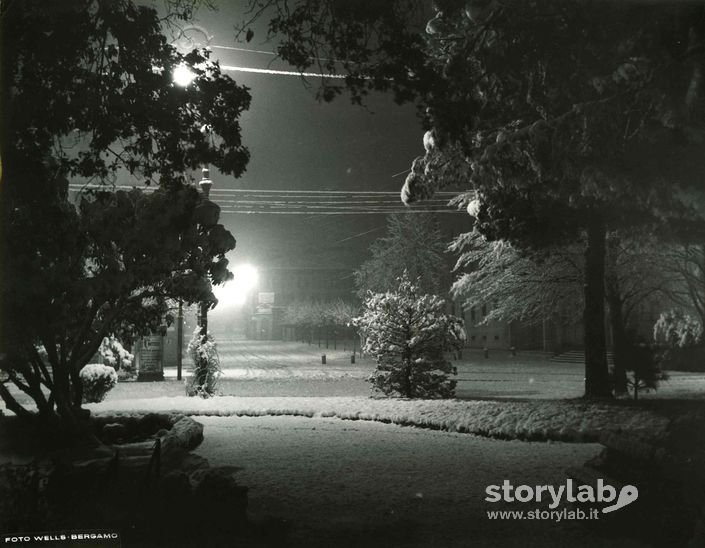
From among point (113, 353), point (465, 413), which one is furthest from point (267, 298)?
point (465, 413)

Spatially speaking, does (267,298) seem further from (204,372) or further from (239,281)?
(204,372)

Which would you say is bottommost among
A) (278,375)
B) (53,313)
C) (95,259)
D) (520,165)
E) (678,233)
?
(278,375)

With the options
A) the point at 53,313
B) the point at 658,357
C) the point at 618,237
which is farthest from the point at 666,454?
the point at 618,237

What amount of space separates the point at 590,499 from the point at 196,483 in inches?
130

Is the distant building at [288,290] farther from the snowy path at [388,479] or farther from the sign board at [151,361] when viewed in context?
the snowy path at [388,479]

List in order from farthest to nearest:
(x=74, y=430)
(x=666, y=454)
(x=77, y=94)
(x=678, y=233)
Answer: (x=678, y=233) < (x=74, y=430) < (x=77, y=94) < (x=666, y=454)

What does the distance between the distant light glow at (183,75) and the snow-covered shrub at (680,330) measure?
1550cm

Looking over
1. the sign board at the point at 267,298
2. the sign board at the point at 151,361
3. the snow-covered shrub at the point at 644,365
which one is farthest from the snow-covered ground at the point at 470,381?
the sign board at the point at 267,298

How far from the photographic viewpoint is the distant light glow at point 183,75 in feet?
20.0

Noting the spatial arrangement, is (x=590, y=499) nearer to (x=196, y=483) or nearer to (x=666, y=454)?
(x=666, y=454)

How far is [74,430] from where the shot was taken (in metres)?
8.53

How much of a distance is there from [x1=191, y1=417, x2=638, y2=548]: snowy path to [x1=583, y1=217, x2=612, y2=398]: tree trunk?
418 cm

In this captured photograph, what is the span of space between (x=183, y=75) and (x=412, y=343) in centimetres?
921

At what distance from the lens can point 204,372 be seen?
1505 cm
